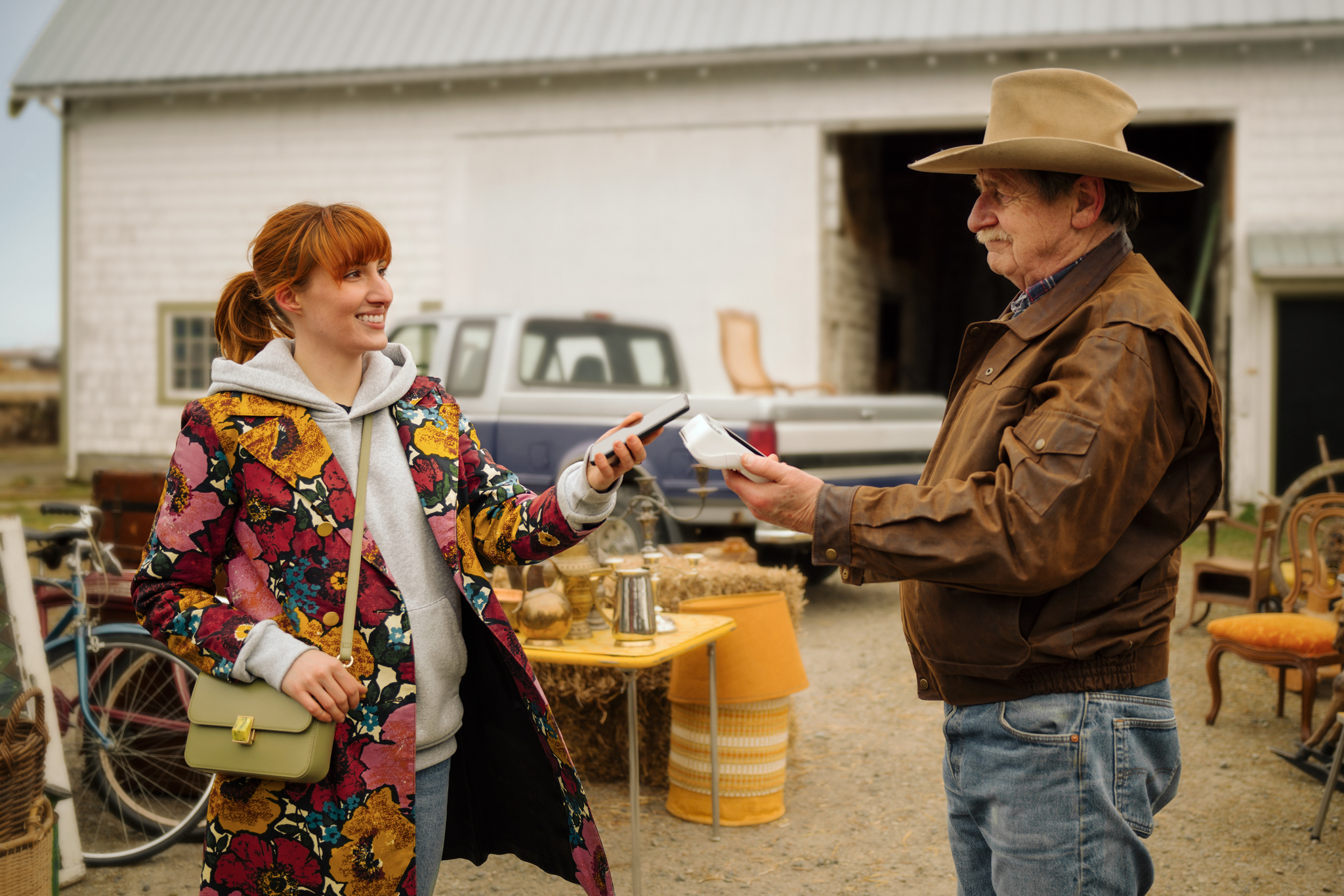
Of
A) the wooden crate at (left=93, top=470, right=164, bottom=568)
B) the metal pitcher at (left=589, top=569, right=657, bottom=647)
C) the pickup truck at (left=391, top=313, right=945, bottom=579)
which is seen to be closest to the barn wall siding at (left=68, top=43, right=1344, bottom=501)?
the pickup truck at (left=391, top=313, right=945, bottom=579)

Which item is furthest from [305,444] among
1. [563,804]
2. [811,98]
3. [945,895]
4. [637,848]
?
[811,98]

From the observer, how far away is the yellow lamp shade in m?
4.19

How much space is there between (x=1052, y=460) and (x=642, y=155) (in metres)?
11.5

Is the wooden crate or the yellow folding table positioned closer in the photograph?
the yellow folding table

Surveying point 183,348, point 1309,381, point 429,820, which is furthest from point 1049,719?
point 183,348

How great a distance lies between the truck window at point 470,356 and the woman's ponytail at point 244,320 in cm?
552

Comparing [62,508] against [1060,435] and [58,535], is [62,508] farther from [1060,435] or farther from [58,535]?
[1060,435]

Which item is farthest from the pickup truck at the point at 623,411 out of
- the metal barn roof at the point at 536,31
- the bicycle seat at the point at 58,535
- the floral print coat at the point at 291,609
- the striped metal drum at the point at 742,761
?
the metal barn roof at the point at 536,31

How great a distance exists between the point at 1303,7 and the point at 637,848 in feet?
36.0

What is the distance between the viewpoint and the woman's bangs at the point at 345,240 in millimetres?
2154

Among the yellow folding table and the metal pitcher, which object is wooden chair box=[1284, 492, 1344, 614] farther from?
the metal pitcher

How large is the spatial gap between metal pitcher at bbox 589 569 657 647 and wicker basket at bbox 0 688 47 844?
64.8 inches

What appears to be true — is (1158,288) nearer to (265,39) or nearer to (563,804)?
(563,804)

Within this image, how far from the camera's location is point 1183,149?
16375 millimetres
